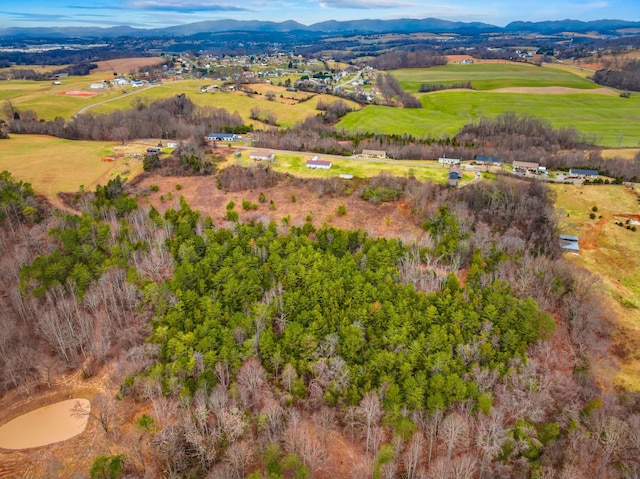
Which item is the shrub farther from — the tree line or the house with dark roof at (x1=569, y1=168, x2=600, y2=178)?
the house with dark roof at (x1=569, y1=168, x2=600, y2=178)

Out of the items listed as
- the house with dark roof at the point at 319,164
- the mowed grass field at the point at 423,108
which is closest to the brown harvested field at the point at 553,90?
the mowed grass field at the point at 423,108

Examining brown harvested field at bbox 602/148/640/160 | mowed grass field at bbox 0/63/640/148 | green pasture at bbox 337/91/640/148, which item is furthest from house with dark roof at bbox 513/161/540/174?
mowed grass field at bbox 0/63/640/148

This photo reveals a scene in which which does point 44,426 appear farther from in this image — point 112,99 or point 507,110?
point 507,110

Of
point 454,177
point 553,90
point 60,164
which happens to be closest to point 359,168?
point 454,177

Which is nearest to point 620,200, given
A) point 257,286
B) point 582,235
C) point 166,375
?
point 582,235

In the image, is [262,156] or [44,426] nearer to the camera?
[44,426]

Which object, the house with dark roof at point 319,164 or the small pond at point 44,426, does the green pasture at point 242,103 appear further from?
the small pond at point 44,426
